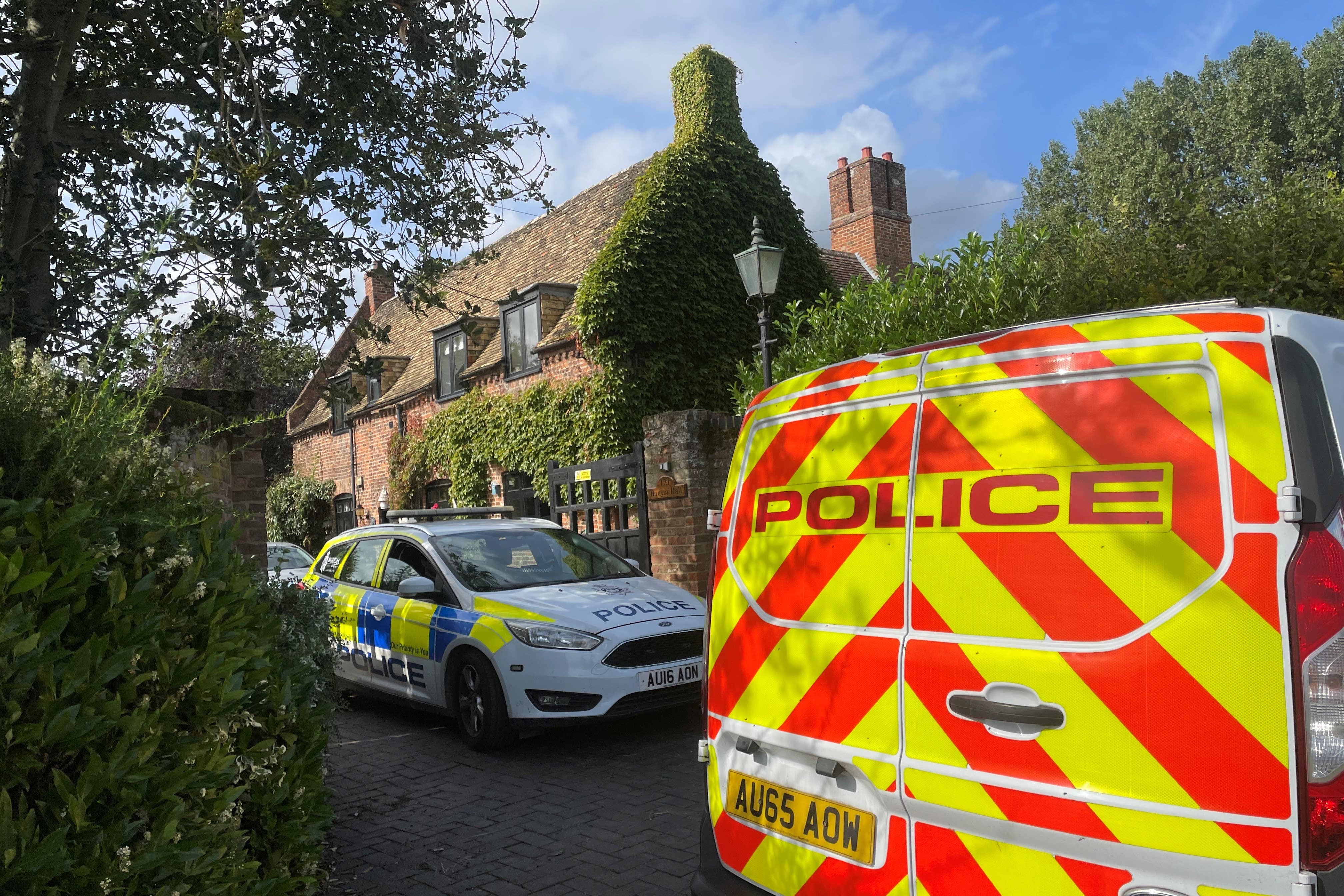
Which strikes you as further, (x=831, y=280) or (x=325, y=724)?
(x=831, y=280)

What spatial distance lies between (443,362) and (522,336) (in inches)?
151

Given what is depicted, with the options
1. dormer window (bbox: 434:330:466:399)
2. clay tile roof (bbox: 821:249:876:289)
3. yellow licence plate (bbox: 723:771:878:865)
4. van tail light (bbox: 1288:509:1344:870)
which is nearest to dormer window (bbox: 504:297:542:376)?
dormer window (bbox: 434:330:466:399)

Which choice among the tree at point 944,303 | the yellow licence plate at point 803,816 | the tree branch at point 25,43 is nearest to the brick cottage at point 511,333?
the tree at point 944,303

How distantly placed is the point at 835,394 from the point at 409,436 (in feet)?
70.9

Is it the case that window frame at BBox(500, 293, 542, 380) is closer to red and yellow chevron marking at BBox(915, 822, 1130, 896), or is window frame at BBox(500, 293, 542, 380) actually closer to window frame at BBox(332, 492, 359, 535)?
window frame at BBox(332, 492, 359, 535)

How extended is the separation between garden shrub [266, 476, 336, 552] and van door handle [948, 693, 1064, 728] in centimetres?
2679

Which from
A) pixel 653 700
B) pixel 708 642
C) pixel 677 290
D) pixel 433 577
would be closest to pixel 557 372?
pixel 677 290

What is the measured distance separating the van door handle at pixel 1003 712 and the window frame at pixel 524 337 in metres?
16.2

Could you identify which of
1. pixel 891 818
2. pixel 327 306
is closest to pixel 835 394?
pixel 891 818

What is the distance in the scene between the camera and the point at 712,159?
17.5m

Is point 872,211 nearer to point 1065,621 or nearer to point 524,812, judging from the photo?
point 524,812

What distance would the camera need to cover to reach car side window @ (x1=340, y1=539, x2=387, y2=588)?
868 centimetres

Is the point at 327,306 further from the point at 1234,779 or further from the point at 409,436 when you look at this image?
the point at 409,436

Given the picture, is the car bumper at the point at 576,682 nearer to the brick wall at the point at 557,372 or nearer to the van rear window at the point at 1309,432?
the van rear window at the point at 1309,432
